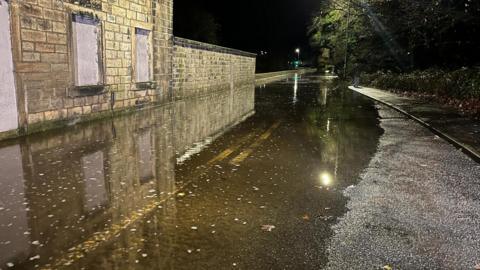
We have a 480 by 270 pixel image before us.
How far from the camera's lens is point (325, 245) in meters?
4.21

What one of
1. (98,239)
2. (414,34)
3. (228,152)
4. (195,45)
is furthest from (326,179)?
(414,34)

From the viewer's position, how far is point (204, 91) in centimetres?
2292

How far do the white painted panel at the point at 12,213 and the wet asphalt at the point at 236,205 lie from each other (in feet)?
0.06

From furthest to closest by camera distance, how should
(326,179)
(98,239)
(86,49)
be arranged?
(86,49) → (326,179) → (98,239)

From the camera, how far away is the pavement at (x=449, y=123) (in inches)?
370

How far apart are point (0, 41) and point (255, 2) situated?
3270 inches

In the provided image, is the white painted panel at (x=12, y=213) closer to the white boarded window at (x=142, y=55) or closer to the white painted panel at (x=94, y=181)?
the white painted panel at (x=94, y=181)

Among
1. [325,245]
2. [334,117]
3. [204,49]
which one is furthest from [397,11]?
[325,245]

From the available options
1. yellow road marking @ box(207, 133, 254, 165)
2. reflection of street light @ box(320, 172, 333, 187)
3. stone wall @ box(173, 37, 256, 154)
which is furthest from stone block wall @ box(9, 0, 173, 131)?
reflection of street light @ box(320, 172, 333, 187)

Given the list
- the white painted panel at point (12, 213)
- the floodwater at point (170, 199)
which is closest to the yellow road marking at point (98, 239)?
the floodwater at point (170, 199)

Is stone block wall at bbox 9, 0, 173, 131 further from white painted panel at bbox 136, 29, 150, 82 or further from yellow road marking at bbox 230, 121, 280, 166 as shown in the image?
yellow road marking at bbox 230, 121, 280, 166

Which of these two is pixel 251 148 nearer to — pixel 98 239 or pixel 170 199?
pixel 170 199

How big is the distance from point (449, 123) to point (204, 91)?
13.5 m

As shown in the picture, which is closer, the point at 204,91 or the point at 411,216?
the point at 411,216
